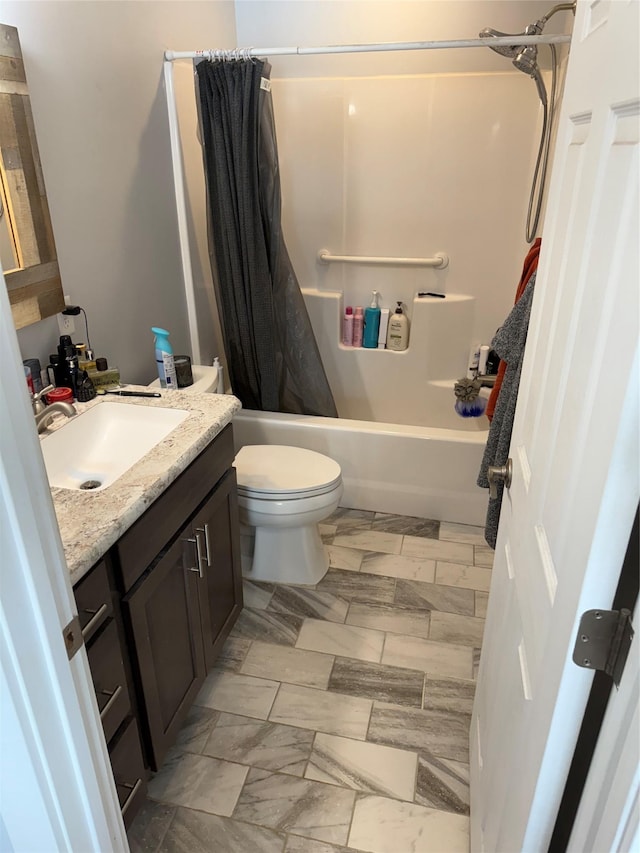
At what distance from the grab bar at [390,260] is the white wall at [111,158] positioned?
2.78 feet

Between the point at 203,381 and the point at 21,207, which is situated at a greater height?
the point at 21,207

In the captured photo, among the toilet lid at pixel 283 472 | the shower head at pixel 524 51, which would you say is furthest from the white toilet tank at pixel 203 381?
the shower head at pixel 524 51

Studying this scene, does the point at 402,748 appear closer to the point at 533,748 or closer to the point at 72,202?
the point at 533,748

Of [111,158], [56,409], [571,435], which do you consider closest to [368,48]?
[111,158]

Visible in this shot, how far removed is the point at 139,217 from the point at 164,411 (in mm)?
925

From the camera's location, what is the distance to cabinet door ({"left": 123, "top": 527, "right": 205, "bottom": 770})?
4.22 ft

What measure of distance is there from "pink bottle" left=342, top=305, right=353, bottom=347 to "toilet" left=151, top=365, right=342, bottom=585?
99 centimetres

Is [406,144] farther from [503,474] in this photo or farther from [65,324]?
[503,474]

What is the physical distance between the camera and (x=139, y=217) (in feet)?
7.00

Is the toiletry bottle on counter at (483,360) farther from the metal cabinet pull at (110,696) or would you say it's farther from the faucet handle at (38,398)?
the metal cabinet pull at (110,696)

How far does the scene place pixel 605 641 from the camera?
25.5 inches

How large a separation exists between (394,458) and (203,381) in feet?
2.91

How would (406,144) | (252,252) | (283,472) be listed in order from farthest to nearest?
(406,144) < (252,252) < (283,472)

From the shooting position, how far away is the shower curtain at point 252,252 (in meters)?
2.18
